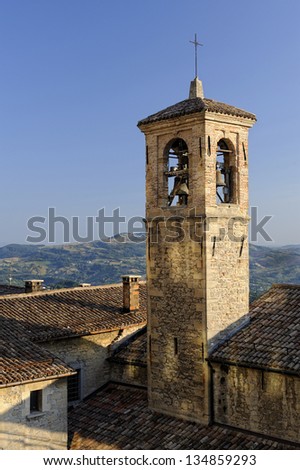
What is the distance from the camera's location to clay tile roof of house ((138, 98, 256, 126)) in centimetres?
1708

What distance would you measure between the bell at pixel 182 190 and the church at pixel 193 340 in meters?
0.03

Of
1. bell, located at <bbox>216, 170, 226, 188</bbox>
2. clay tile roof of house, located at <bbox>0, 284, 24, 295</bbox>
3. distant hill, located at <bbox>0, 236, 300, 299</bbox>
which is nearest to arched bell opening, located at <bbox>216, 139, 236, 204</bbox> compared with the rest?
bell, located at <bbox>216, 170, 226, 188</bbox>

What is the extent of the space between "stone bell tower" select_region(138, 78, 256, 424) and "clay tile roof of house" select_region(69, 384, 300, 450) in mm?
510

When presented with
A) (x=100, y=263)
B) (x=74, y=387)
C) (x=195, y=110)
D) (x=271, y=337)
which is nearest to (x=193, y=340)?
(x=271, y=337)

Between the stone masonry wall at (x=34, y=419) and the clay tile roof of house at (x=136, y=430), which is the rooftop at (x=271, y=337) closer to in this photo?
the clay tile roof of house at (x=136, y=430)

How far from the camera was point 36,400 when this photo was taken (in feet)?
56.9

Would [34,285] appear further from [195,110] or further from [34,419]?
[195,110]

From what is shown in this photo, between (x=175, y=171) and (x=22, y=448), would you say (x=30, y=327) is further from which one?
(x=175, y=171)

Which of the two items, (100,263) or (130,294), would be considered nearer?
(130,294)

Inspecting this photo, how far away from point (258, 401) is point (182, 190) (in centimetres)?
665

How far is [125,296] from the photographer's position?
23344mm

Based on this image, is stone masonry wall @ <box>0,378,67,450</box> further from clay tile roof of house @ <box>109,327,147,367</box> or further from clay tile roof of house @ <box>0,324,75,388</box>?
clay tile roof of house @ <box>109,327,147,367</box>

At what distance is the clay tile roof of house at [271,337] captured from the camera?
1523 centimetres

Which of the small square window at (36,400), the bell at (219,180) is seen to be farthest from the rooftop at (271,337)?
the small square window at (36,400)
